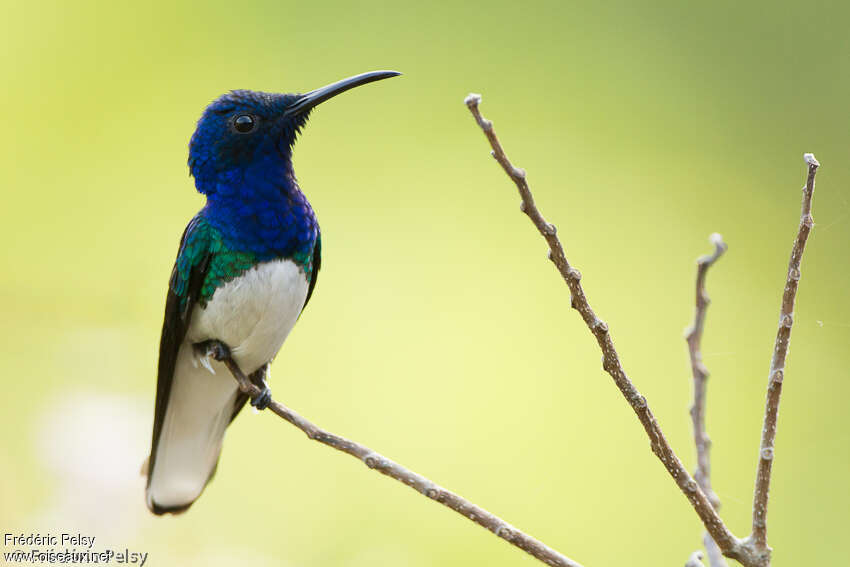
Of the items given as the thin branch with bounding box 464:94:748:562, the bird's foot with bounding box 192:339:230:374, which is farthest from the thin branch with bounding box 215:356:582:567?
the bird's foot with bounding box 192:339:230:374

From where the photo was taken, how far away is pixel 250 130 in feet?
6.88

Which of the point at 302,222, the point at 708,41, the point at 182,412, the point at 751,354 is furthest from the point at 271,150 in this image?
the point at 708,41

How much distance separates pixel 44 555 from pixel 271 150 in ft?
3.88

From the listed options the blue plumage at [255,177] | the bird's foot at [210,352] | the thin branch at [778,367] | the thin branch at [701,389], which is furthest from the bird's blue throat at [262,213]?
the thin branch at [778,367]

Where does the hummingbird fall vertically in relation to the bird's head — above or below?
below

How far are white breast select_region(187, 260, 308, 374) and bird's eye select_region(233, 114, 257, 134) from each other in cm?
33

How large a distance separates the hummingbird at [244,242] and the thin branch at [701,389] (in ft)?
2.96

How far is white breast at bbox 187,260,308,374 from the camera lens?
205cm

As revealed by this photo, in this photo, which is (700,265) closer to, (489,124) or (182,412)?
(489,124)

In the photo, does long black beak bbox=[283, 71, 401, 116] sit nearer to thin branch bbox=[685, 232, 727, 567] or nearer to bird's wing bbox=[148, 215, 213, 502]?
bird's wing bbox=[148, 215, 213, 502]

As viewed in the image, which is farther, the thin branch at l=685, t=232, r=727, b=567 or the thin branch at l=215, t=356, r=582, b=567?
the thin branch at l=685, t=232, r=727, b=567

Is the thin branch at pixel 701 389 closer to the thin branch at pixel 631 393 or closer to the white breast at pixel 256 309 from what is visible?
the thin branch at pixel 631 393

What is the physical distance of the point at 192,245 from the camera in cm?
211

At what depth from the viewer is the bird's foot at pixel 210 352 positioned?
7.12ft
